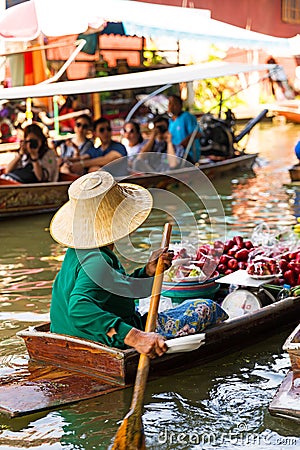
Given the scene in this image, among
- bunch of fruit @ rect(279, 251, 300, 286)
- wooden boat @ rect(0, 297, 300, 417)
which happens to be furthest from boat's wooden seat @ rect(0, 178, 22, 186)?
wooden boat @ rect(0, 297, 300, 417)

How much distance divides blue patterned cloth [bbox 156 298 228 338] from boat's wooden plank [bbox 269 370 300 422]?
0.64 meters

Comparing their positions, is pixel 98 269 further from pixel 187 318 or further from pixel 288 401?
pixel 288 401

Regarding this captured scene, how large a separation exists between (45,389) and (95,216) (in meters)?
0.92

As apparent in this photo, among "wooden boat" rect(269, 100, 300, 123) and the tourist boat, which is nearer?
the tourist boat

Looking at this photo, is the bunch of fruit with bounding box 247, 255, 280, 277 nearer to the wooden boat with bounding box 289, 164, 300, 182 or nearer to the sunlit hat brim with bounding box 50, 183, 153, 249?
the sunlit hat brim with bounding box 50, 183, 153, 249

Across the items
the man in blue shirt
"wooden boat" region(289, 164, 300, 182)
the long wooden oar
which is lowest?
"wooden boat" region(289, 164, 300, 182)

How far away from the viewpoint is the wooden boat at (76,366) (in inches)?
162

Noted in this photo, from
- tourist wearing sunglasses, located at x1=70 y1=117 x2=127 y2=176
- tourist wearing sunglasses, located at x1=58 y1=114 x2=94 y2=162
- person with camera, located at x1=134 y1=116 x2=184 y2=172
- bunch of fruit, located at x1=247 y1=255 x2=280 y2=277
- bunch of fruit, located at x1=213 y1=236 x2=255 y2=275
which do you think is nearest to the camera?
bunch of fruit, located at x1=247 y1=255 x2=280 y2=277

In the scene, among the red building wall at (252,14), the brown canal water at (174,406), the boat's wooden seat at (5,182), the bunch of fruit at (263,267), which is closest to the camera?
the brown canal water at (174,406)

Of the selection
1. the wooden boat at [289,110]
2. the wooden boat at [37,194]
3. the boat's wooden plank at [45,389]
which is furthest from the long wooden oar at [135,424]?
the wooden boat at [289,110]

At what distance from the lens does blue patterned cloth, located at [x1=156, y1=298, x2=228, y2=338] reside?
4.43 meters

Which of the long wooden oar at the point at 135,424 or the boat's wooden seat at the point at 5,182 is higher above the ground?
the boat's wooden seat at the point at 5,182

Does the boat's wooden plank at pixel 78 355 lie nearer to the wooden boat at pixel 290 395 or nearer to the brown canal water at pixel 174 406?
the brown canal water at pixel 174 406

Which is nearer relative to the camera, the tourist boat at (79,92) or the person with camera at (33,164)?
the tourist boat at (79,92)
